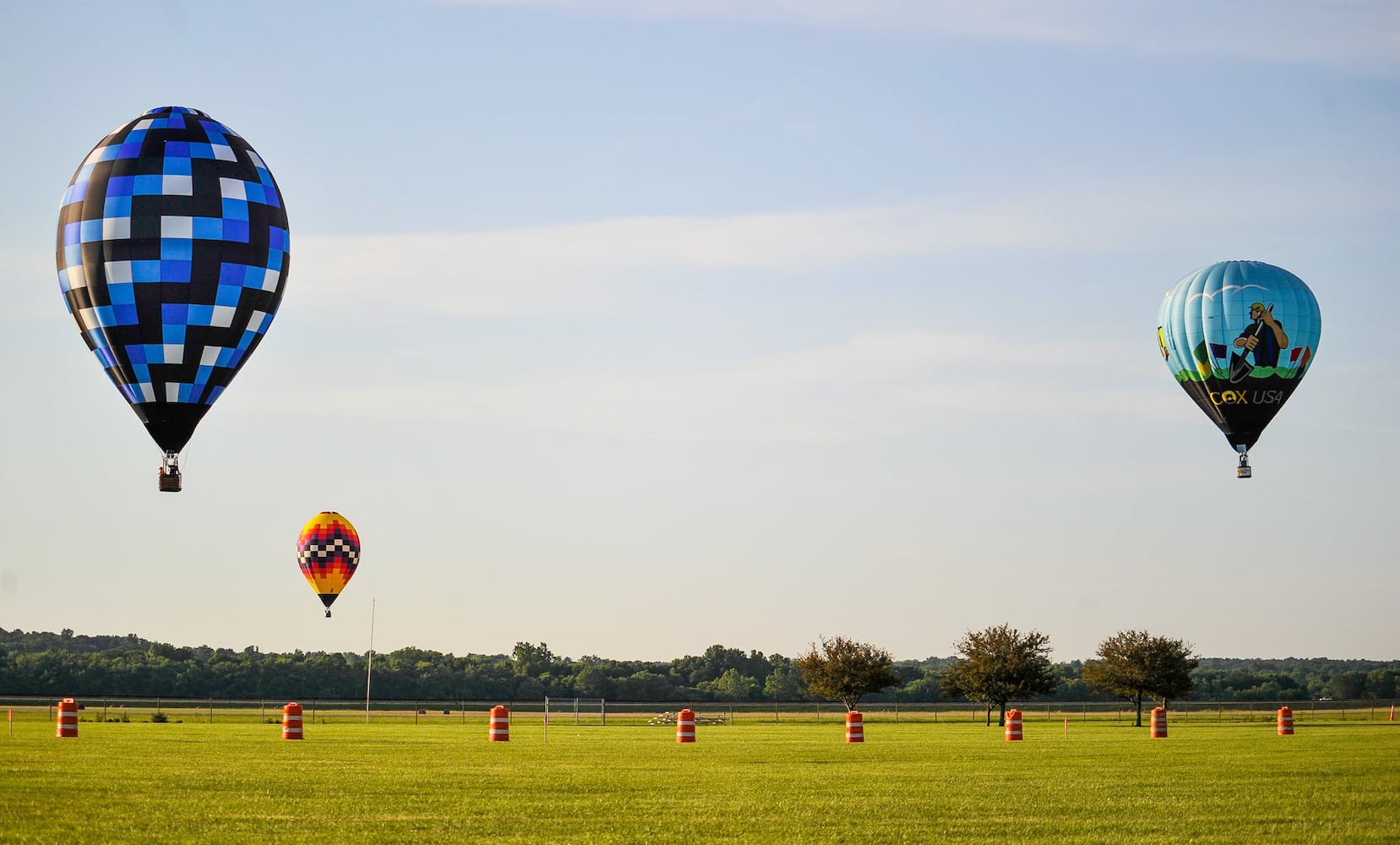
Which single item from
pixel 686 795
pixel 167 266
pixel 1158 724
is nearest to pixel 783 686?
pixel 1158 724

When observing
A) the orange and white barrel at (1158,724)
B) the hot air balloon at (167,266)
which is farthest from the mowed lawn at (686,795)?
the orange and white barrel at (1158,724)

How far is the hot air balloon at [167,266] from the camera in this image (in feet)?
109

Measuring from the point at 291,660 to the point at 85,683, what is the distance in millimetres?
19844

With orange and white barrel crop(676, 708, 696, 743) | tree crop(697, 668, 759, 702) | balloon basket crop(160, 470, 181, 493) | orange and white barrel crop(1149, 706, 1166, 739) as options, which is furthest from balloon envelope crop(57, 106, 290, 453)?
tree crop(697, 668, 759, 702)

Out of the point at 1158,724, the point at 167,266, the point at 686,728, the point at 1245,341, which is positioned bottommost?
the point at 1158,724

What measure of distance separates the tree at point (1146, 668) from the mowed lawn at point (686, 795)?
41.0 meters

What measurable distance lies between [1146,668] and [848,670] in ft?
47.5

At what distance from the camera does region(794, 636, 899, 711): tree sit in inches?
2995

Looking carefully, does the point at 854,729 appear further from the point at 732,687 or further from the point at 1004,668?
the point at 732,687

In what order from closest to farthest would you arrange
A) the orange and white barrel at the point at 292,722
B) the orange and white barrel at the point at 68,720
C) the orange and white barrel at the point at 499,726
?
the orange and white barrel at the point at 68,720 < the orange and white barrel at the point at 292,722 < the orange and white barrel at the point at 499,726

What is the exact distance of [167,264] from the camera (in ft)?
109

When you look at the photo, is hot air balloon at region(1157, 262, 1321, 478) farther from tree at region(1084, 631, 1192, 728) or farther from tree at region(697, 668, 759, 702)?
tree at region(697, 668, 759, 702)

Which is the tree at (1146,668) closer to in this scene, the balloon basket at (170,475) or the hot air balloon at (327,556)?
the hot air balloon at (327,556)

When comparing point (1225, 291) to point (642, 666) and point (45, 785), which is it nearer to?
point (45, 785)
